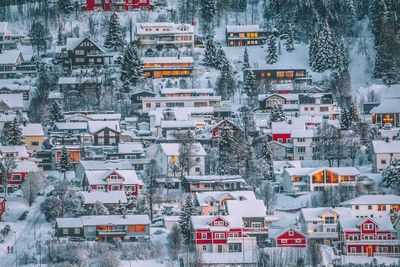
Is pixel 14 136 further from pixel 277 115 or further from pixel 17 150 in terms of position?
pixel 277 115

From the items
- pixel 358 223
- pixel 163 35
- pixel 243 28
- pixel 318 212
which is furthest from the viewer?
pixel 243 28

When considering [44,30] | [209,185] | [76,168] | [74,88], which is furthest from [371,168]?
[44,30]

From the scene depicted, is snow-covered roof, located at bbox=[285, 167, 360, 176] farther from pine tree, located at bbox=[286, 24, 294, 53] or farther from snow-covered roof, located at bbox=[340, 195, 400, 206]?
pine tree, located at bbox=[286, 24, 294, 53]

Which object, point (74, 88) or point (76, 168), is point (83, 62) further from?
point (76, 168)

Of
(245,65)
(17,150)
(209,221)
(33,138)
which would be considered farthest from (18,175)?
(245,65)

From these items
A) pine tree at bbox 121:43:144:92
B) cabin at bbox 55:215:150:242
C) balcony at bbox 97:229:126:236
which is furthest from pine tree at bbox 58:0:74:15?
balcony at bbox 97:229:126:236

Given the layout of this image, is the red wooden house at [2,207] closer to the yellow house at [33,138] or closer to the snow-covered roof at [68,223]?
the snow-covered roof at [68,223]
